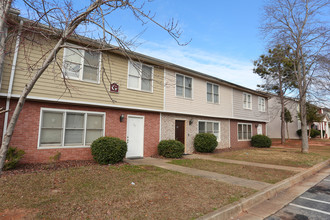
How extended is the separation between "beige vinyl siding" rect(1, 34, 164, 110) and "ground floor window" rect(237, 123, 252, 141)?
1009 centimetres

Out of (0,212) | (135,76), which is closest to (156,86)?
(135,76)

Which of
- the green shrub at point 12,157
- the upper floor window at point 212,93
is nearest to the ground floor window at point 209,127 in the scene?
the upper floor window at point 212,93

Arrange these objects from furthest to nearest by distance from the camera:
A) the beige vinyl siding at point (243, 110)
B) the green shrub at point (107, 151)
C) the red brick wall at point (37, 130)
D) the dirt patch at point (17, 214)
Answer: the beige vinyl siding at point (243, 110) → the green shrub at point (107, 151) → the red brick wall at point (37, 130) → the dirt patch at point (17, 214)

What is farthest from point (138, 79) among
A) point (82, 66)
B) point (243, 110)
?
point (243, 110)

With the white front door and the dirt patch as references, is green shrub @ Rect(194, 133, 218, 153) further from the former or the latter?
the dirt patch

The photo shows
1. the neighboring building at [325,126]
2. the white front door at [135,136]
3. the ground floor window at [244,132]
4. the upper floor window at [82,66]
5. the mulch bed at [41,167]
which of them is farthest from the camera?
the neighboring building at [325,126]

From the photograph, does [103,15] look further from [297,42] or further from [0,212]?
[297,42]

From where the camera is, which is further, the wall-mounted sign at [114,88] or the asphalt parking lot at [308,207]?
the wall-mounted sign at [114,88]

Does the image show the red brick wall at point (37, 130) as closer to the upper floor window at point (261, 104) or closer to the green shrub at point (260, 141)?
the green shrub at point (260, 141)

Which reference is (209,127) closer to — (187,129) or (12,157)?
(187,129)

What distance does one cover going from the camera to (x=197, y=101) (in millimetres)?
14180

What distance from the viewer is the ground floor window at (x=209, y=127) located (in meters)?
14.8

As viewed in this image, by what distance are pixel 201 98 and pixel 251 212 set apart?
417 inches

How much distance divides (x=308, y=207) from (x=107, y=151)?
6.92m
